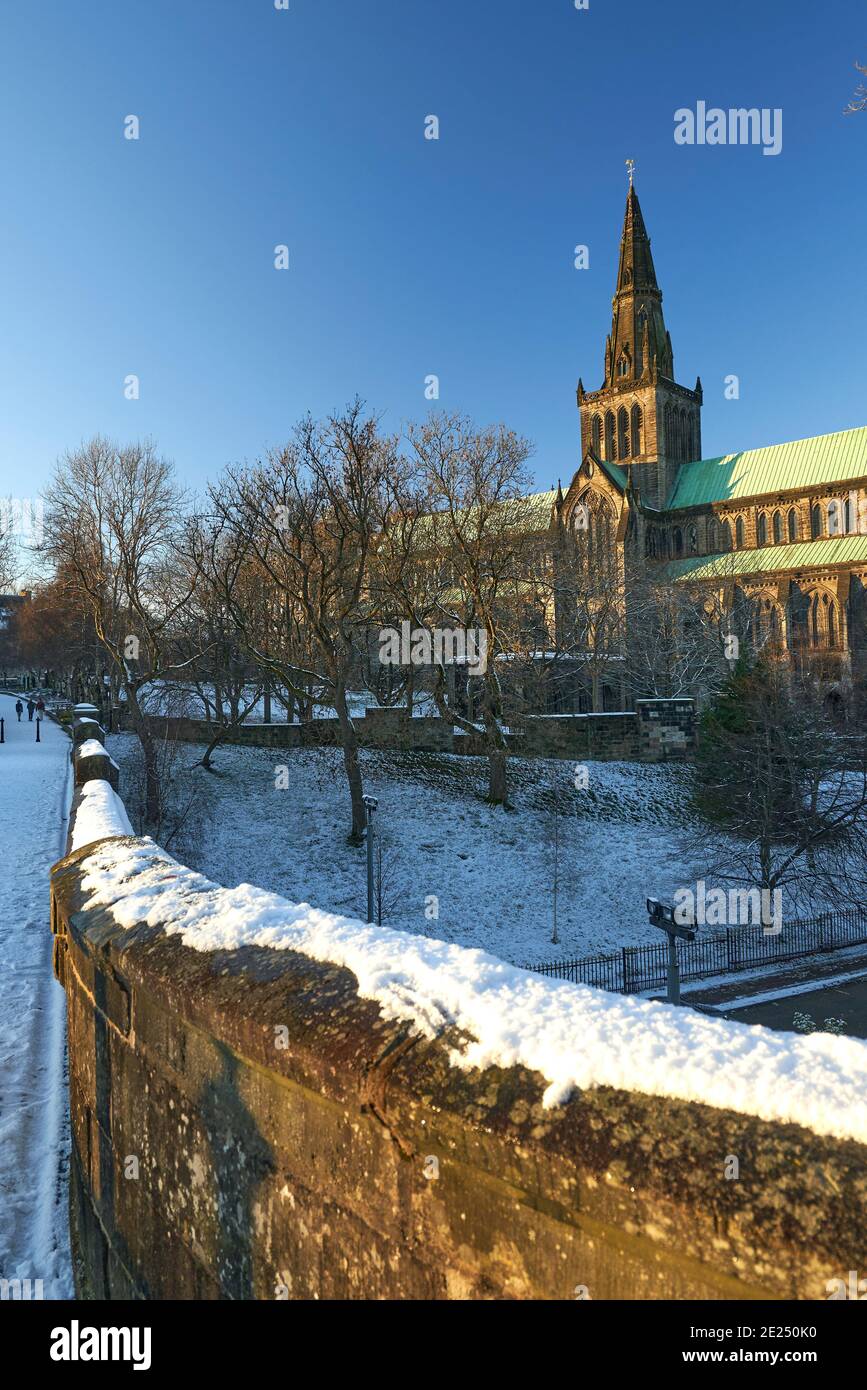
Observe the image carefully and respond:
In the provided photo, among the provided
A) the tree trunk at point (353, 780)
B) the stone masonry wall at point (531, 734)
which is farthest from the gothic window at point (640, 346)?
the tree trunk at point (353, 780)

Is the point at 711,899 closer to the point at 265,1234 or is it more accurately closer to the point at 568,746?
the point at 568,746

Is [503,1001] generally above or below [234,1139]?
above

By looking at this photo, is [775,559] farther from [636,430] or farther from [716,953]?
[716,953]

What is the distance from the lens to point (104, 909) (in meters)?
3.82

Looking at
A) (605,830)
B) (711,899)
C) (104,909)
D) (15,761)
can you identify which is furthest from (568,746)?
(104,909)

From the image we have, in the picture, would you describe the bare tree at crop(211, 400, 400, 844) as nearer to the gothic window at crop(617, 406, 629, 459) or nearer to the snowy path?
the snowy path

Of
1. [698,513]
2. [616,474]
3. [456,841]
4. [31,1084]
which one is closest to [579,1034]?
[31,1084]

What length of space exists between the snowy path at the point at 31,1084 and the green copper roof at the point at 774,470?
218ft

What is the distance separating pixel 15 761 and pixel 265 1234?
2407cm

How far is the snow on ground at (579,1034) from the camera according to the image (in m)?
1.58

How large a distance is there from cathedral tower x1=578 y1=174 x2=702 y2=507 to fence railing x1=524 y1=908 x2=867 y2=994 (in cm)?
5612

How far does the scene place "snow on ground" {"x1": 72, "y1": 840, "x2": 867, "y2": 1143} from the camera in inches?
62.2

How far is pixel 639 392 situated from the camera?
7288 cm

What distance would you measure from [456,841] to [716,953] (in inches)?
312
